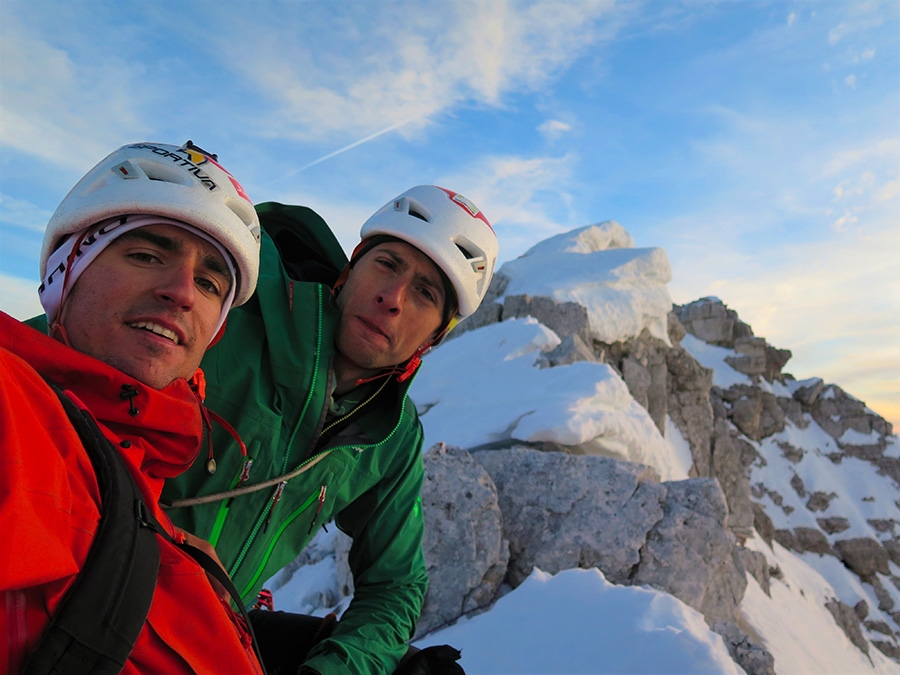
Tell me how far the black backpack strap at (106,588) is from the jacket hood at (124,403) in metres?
0.19

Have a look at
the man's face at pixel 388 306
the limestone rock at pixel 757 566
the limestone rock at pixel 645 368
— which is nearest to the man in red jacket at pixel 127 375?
the man's face at pixel 388 306

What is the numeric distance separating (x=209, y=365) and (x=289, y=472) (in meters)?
0.52

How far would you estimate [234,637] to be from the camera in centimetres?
124

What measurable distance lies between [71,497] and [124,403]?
1.33 ft

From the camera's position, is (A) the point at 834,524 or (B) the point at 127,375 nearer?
(B) the point at 127,375

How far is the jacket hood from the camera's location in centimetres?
127

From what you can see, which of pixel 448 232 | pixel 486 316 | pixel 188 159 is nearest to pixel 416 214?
pixel 448 232

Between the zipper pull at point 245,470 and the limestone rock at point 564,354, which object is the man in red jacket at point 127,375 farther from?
the limestone rock at point 564,354

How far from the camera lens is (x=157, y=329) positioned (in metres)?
1.53

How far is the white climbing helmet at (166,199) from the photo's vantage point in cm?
165

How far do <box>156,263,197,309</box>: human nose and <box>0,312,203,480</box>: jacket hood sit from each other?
0.23 metres

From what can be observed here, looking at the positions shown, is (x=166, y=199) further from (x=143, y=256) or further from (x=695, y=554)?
(x=695, y=554)

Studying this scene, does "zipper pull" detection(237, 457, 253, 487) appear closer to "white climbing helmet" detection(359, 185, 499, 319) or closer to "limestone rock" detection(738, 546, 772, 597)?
"white climbing helmet" detection(359, 185, 499, 319)

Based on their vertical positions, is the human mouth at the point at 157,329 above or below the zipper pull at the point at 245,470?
above
